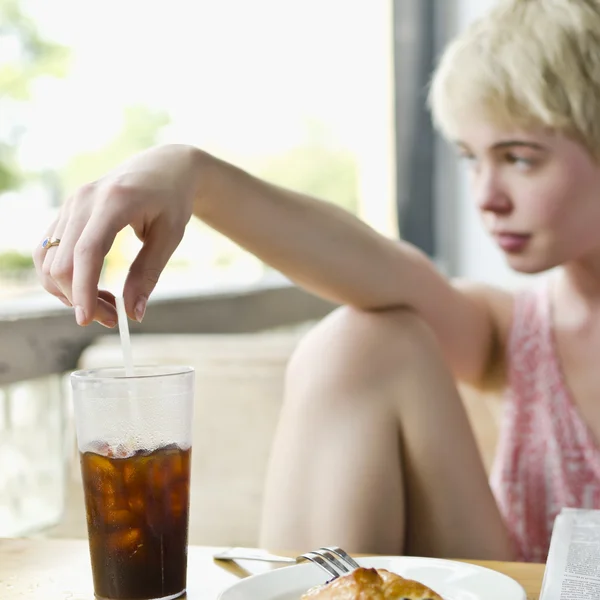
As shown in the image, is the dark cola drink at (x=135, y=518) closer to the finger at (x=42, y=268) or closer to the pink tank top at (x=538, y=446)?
the finger at (x=42, y=268)

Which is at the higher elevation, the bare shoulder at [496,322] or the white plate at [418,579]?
the bare shoulder at [496,322]

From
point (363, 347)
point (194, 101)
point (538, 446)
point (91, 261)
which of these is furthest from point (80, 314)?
point (194, 101)

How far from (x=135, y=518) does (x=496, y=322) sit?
3.12 feet

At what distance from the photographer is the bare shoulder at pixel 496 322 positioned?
1.48 meters

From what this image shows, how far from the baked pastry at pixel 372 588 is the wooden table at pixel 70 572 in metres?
0.12

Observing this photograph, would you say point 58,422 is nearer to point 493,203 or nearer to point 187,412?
point 493,203

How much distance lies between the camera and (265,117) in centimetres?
294

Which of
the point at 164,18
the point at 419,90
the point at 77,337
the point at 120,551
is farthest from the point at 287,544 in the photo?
the point at 419,90

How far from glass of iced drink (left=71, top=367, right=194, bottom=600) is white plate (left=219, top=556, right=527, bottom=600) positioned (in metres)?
0.07

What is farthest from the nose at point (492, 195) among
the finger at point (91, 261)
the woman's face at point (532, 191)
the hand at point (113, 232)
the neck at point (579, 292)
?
the finger at point (91, 261)

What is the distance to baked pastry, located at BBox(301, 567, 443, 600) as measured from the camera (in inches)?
22.5

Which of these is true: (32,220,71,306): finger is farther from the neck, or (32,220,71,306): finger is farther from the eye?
the neck

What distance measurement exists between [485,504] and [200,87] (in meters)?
1.90

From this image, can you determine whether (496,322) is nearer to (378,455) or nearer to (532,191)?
(532,191)
